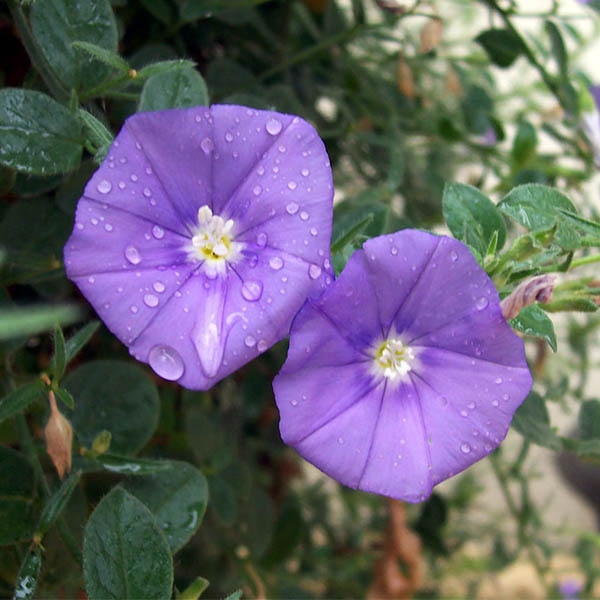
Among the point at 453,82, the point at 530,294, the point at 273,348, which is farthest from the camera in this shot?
the point at 453,82

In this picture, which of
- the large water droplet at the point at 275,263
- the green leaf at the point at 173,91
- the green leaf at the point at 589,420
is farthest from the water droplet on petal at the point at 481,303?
the green leaf at the point at 589,420

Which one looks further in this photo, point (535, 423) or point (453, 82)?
point (453, 82)

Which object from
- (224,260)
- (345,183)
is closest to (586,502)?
(345,183)

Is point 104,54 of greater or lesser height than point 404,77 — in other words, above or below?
above

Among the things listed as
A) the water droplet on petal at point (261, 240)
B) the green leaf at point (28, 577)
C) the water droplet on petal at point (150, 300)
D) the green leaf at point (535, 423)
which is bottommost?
the green leaf at point (535, 423)

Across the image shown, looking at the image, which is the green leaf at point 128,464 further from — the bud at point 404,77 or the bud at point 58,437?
the bud at point 404,77

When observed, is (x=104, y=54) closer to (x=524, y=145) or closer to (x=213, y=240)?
(x=213, y=240)

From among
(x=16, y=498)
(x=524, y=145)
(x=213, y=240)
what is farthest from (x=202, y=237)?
(x=524, y=145)
